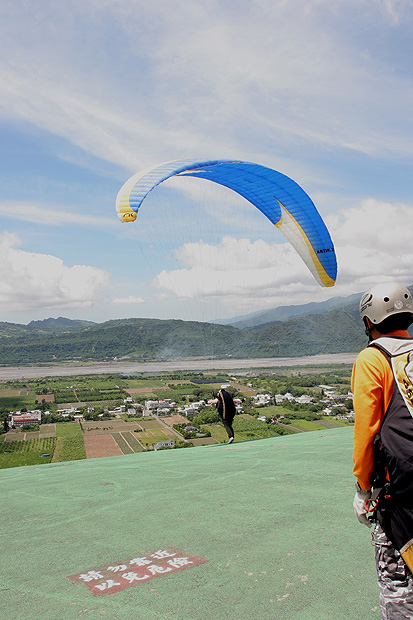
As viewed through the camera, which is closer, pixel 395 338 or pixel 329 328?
pixel 395 338

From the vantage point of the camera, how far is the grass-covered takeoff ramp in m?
2.26

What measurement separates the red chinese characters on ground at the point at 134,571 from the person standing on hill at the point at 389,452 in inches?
55.1

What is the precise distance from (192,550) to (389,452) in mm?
1831

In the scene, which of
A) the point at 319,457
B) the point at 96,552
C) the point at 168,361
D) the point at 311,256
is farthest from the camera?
the point at 168,361

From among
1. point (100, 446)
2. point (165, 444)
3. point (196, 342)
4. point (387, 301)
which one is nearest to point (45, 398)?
point (100, 446)

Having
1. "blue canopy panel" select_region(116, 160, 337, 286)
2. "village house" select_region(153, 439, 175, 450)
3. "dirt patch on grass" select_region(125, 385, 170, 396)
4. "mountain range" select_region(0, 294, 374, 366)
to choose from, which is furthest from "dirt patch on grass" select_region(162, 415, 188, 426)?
"mountain range" select_region(0, 294, 374, 366)

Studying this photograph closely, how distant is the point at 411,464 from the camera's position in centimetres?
166

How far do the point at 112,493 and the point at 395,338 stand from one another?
383 cm

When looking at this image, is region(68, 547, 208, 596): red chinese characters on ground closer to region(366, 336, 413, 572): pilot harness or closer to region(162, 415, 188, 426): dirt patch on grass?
region(366, 336, 413, 572): pilot harness

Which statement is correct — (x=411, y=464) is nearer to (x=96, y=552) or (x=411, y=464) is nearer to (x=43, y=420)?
(x=96, y=552)

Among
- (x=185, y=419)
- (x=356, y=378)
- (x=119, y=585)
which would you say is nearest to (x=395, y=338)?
(x=356, y=378)

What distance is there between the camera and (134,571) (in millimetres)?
2697

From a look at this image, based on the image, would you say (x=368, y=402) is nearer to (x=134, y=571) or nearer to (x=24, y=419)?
(x=134, y=571)

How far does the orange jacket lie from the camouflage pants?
10.0 inches
